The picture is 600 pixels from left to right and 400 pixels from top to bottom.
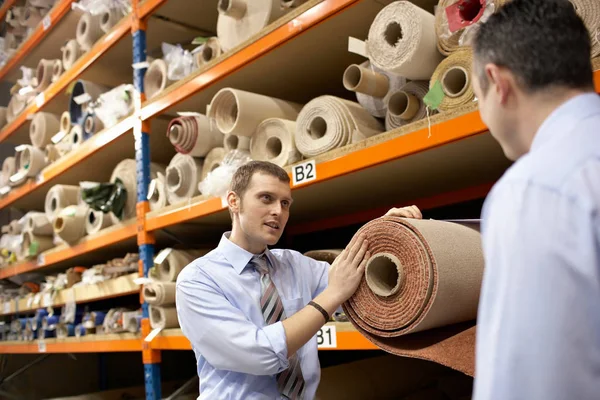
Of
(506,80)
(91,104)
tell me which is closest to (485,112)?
(506,80)

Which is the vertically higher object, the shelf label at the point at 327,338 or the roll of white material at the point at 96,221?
the roll of white material at the point at 96,221

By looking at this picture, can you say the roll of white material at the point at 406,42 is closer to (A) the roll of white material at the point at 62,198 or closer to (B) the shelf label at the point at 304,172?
(B) the shelf label at the point at 304,172

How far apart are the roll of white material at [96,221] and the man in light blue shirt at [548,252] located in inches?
109

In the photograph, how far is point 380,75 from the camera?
1.75m

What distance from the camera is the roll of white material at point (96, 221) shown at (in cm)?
317

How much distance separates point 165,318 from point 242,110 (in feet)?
3.67

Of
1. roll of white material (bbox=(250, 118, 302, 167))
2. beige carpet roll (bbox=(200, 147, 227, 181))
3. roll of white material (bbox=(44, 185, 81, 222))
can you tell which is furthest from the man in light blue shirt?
roll of white material (bbox=(44, 185, 81, 222))

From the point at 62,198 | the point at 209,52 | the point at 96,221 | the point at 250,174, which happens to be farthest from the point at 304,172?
the point at 62,198

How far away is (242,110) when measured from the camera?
6.56ft

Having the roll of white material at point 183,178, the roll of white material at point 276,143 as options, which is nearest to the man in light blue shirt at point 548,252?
the roll of white material at point 276,143

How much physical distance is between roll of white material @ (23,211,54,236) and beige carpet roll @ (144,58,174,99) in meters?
1.48

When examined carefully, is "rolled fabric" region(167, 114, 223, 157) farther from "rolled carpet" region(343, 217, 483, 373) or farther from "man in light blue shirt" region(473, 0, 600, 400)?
"man in light blue shirt" region(473, 0, 600, 400)

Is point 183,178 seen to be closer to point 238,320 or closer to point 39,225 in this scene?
point 238,320

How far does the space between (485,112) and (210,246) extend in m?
2.42
